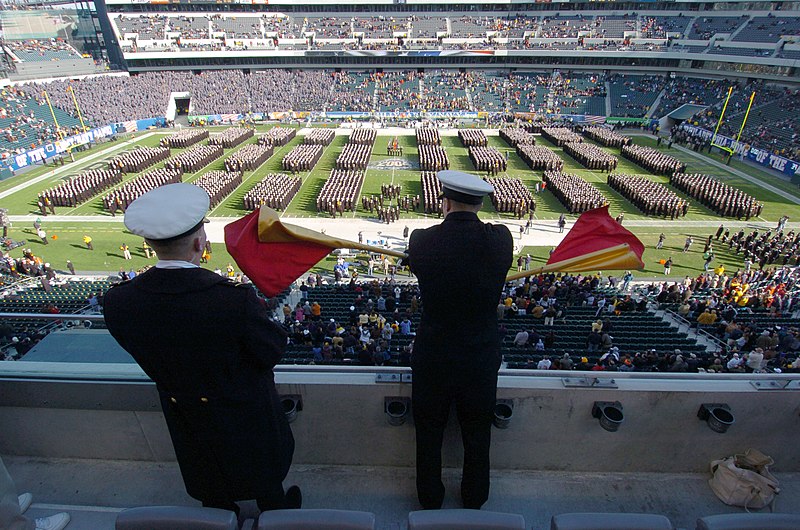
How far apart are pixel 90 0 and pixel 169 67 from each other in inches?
1040

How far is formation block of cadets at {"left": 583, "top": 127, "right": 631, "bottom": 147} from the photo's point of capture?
3606cm

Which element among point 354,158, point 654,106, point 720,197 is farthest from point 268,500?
point 654,106

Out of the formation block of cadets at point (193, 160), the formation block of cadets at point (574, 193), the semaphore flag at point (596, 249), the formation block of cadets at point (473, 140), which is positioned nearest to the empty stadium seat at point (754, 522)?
the semaphore flag at point (596, 249)

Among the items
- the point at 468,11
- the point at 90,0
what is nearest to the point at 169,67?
the point at 90,0

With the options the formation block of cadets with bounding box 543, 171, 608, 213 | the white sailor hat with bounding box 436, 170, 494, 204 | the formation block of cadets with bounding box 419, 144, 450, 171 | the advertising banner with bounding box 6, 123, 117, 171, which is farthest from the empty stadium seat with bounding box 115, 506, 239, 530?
the advertising banner with bounding box 6, 123, 117, 171

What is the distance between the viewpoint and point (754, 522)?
1.87m

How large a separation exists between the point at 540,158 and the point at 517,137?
7570 mm

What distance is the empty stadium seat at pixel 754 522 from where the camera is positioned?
1.87m

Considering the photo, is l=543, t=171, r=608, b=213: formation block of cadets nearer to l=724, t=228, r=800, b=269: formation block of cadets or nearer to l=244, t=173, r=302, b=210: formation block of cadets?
l=724, t=228, r=800, b=269: formation block of cadets

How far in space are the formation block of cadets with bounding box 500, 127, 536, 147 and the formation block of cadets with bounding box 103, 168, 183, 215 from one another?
26.0 meters

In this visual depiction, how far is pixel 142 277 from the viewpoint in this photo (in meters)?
1.89

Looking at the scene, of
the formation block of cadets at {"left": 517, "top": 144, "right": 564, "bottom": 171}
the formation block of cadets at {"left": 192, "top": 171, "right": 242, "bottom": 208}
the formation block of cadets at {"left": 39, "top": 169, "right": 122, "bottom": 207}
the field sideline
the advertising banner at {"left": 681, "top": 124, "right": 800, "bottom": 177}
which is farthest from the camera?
the formation block of cadets at {"left": 517, "top": 144, "right": 564, "bottom": 171}

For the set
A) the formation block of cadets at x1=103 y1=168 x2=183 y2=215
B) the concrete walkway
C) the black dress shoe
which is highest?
the black dress shoe

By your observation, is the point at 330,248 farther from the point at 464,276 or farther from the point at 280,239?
the point at 464,276
